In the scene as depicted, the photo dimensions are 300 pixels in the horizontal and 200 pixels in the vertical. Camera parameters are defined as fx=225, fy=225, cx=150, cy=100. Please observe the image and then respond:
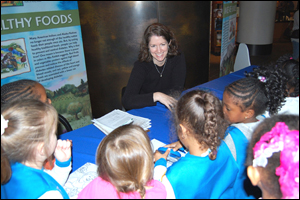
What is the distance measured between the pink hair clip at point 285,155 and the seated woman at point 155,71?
126cm

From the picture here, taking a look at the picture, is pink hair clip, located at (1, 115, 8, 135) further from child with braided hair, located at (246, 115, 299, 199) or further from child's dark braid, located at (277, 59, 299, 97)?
child's dark braid, located at (277, 59, 299, 97)

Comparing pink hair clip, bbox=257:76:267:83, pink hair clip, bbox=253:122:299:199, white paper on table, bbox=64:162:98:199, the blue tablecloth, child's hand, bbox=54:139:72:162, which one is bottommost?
white paper on table, bbox=64:162:98:199

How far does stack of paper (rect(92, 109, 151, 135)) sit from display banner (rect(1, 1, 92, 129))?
122 centimetres

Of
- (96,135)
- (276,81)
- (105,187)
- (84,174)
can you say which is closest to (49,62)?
(96,135)

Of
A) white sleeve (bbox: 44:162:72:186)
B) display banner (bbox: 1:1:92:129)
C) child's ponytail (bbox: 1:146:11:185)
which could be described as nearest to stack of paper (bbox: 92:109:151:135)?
white sleeve (bbox: 44:162:72:186)

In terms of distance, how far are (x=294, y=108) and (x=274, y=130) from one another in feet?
3.24

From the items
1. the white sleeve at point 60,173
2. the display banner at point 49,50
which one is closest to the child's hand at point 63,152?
the white sleeve at point 60,173

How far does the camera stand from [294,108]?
5.43ft

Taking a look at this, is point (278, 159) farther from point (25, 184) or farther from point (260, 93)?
point (25, 184)

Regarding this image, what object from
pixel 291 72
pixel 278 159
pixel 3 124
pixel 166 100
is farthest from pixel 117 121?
pixel 291 72

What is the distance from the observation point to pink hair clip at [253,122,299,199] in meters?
0.80

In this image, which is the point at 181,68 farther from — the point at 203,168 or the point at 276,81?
the point at 203,168

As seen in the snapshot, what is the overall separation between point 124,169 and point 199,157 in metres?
0.45

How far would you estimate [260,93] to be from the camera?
5.16ft
